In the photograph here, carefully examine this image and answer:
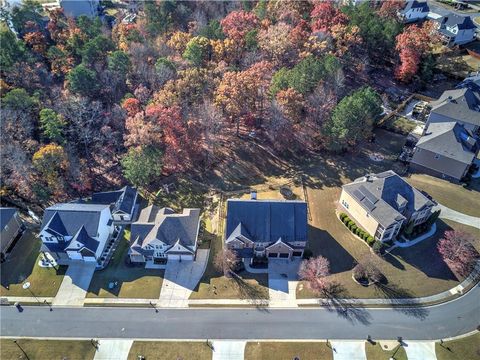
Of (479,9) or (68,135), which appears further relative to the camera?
(479,9)

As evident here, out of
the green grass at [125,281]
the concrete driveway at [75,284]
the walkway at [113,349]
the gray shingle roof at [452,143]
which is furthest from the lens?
the gray shingle roof at [452,143]

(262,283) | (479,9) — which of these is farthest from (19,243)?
(479,9)

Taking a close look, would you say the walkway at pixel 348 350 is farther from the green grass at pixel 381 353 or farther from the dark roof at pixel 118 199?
the dark roof at pixel 118 199

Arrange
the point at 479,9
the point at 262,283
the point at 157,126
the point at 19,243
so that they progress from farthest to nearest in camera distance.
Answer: the point at 479,9, the point at 157,126, the point at 19,243, the point at 262,283

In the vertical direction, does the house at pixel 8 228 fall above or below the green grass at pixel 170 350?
above

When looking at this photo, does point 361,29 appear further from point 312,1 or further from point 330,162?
point 330,162

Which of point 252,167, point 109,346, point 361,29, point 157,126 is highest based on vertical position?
point 361,29

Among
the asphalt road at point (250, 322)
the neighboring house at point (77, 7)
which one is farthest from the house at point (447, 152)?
the neighboring house at point (77, 7)

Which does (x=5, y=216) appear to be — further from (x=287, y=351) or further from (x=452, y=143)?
(x=452, y=143)

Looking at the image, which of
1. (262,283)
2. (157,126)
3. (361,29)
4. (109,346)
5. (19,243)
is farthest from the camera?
(361,29)
